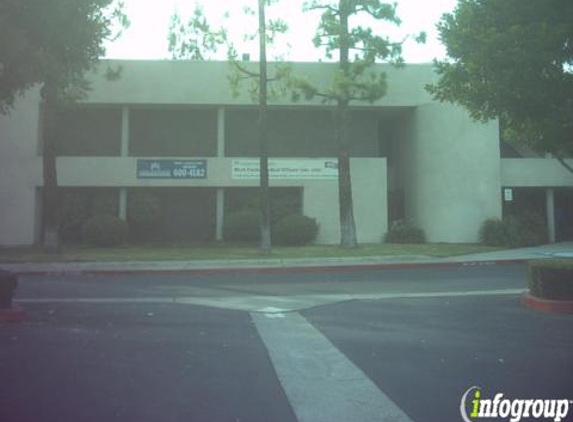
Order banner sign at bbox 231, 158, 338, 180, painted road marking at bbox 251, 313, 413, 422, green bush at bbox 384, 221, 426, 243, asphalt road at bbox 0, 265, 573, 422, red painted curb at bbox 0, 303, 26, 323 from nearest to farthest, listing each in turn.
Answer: painted road marking at bbox 251, 313, 413, 422, asphalt road at bbox 0, 265, 573, 422, red painted curb at bbox 0, 303, 26, 323, green bush at bbox 384, 221, 426, 243, banner sign at bbox 231, 158, 338, 180

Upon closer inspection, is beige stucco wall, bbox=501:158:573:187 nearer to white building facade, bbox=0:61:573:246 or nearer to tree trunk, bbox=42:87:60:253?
white building facade, bbox=0:61:573:246

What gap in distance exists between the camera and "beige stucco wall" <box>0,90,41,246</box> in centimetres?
2424

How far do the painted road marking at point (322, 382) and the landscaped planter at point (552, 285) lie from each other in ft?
12.5

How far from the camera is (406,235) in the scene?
24594 mm

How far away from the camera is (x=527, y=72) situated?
932 cm

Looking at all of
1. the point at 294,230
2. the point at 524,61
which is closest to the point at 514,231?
the point at 294,230

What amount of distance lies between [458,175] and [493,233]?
2.95 meters

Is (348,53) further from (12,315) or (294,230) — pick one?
(12,315)

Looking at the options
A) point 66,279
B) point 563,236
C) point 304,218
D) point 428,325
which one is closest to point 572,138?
point 428,325

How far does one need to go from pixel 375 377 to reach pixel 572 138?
21.9 feet

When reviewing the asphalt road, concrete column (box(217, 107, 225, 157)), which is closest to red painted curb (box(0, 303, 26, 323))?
the asphalt road

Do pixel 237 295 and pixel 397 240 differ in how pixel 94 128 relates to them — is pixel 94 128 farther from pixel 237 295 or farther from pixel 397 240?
pixel 237 295

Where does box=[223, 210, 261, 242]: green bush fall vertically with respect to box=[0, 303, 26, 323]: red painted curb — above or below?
above

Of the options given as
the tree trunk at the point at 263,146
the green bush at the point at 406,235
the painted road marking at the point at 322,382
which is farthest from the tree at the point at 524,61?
the green bush at the point at 406,235
